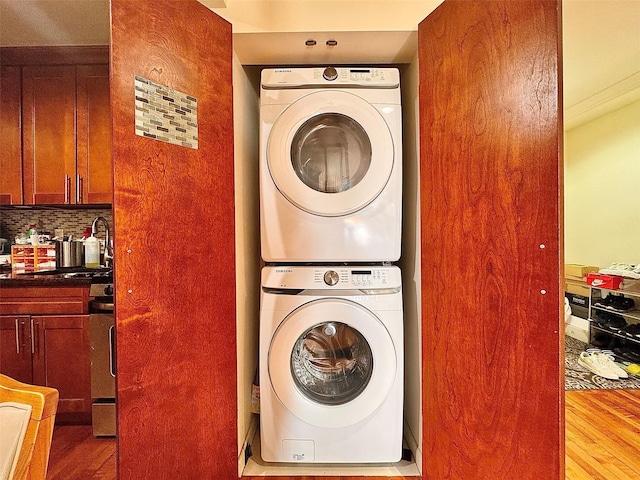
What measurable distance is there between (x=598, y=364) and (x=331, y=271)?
256 cm

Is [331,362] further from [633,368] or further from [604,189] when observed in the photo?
[604,189]

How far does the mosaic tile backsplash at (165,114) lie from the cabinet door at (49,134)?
1520 mm

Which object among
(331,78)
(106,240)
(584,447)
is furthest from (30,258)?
(584,447)

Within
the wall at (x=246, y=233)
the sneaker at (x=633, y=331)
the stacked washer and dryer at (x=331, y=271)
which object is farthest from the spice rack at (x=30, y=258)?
the sneaker at (x=633, y=331)

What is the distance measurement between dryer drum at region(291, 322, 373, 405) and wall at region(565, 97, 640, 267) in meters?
3.36

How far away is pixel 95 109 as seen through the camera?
7.75ft

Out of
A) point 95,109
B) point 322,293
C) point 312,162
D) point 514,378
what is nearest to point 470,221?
point 514,378

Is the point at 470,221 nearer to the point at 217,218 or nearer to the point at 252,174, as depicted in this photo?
the point at 217,218

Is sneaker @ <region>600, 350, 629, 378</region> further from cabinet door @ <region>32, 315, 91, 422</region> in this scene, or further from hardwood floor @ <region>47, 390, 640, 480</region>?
cabinet door @ <region>32, 315, 91, 422</region>

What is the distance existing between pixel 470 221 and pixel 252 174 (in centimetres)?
115

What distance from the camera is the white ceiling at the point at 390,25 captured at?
1510 millimetres

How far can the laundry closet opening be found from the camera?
1.69 m

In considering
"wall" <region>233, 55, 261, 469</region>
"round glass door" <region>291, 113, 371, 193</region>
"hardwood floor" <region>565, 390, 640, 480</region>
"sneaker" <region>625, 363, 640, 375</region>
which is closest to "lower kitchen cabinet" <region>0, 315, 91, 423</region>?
"wall" <region>233, 55, 261, 469</region>

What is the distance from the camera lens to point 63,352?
2.11 meters
